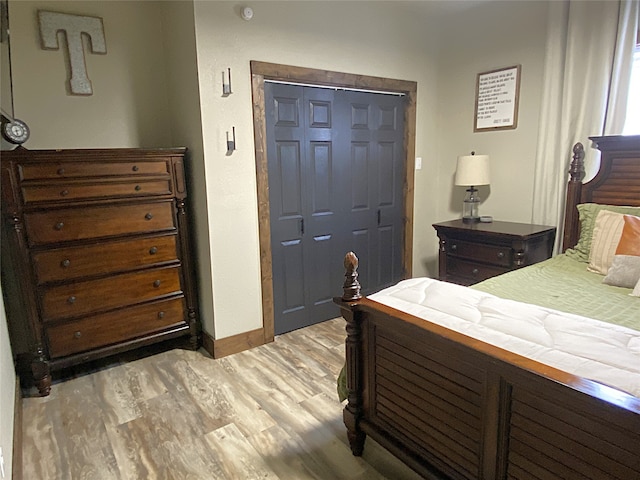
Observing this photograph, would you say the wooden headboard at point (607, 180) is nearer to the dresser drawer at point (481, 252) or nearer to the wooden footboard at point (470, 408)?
the dresser drawer at point (481, 252)

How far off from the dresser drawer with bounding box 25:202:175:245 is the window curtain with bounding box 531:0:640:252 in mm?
2755

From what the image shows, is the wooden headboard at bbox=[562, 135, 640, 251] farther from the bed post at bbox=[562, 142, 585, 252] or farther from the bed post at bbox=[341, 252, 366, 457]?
the bed post at bbox=[341, 252, 366, 457]

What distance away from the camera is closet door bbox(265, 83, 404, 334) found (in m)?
2.98

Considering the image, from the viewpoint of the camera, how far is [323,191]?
3213 millimetres

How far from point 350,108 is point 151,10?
1.58 m

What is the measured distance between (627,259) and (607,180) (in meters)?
0.82

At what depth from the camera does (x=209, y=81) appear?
2.54 m

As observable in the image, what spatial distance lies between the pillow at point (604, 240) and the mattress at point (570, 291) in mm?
59

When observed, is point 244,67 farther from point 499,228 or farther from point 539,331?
point 539,331

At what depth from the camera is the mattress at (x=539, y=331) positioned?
1.10 m

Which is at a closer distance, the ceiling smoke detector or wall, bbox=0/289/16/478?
wall, bbox=0/289/16/478

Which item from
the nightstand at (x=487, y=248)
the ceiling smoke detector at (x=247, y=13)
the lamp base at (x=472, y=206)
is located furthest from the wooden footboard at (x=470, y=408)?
the lamp base at (x=472, y=206)

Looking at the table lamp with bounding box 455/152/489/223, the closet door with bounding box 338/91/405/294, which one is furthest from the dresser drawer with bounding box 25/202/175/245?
the table lamp with bounding box 455/152/489/223

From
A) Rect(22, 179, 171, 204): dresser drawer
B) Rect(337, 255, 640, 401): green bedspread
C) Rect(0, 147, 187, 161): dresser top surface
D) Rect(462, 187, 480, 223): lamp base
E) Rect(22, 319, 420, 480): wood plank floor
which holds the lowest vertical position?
Rect(22, 319, 420, 480): wood plank floor
